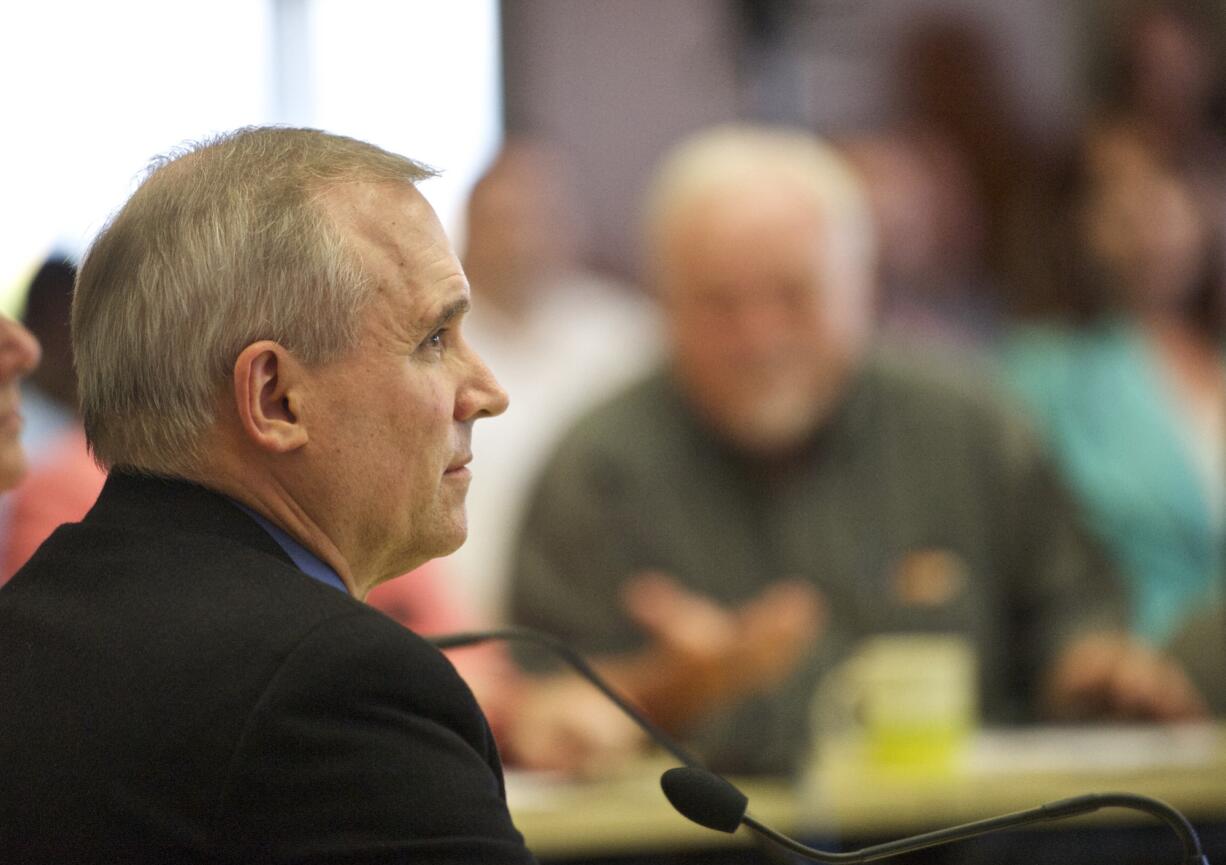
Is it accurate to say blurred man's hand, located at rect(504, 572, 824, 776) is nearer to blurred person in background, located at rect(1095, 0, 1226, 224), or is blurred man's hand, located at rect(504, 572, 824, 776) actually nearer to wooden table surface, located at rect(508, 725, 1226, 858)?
wooden table surface, located at rect(508, 725, 1226, 858)

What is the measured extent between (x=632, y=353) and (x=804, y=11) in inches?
48.2

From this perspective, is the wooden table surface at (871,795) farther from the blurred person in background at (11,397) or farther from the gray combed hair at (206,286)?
the gray combed hair at (206,286)

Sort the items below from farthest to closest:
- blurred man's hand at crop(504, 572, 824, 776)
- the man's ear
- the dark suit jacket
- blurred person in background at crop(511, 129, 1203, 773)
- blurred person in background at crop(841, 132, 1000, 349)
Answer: blurred person in background at crop(841, 132, 1000, 349) → blurred person in background at crop(511, 129, 1203, 773) → blurred man's hand at crop(504, 572, 824, 776) → the man's ear → the dark suit jacket

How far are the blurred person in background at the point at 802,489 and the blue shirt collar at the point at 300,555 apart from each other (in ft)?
5.44

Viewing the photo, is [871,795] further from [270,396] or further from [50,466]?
[270,396]

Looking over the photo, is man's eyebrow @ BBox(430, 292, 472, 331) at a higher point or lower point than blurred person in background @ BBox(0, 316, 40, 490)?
higher

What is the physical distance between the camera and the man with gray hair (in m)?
0.81

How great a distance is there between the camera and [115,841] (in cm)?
84

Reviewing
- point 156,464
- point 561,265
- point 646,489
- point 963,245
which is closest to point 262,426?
point 156,464

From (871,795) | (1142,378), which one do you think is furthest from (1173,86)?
(871,795)

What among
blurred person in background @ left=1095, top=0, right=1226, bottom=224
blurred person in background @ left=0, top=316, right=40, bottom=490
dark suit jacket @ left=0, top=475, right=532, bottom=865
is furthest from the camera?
blurred person in background @ left=1095, top=0, right=1226, bottom=224

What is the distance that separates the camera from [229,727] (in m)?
0.81

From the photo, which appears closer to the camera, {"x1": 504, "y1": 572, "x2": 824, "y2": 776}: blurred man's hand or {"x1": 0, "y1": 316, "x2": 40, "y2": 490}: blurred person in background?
{"x1": 0, "y1": 316, "x2": 40, "y2": 490}: blurred person in background

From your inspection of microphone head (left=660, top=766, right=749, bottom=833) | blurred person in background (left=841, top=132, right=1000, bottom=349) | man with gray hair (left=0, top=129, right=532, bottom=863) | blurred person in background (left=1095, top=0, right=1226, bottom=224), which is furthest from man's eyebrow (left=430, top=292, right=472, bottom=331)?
blurred person in background (left=1095, top=0, right=1226, bottom=224)
